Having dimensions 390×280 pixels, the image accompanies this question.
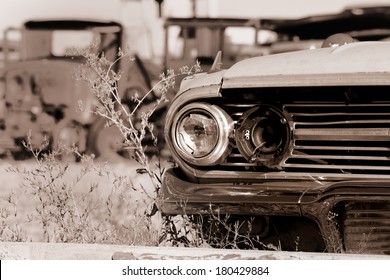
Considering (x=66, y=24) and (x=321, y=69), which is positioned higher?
(x=321, y=69)

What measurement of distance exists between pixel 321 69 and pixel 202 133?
551 mm

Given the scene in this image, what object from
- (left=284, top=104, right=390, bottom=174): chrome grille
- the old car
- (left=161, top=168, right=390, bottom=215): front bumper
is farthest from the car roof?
(left=284, top=104, right=390, bottom=174): chrome grille

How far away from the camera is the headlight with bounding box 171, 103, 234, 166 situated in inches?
138

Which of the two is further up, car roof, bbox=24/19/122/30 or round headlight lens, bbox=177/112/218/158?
round headlight lens, bbox=177/112/218/158

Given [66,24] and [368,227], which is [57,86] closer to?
[66,24]

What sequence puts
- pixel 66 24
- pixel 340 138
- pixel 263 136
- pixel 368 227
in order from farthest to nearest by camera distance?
pixel 66 24 < pixel 263 136 < pixel 340 138 < pixel 368 227

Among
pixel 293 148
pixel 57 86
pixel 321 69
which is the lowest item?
pixel 57 86

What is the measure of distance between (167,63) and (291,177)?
4.65 meters

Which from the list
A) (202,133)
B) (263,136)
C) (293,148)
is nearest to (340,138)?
(293,148)

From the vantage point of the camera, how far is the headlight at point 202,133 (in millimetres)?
3506

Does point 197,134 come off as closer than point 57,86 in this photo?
Yes

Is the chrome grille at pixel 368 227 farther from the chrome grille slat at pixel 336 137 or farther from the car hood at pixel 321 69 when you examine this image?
the car hood at pixel 321 69

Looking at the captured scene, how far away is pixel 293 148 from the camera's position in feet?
11.3

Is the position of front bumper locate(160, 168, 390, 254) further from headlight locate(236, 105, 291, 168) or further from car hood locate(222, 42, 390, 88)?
car hood locate(222, 42, 390, 88)
